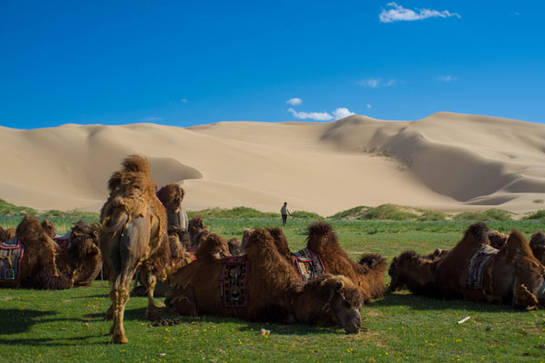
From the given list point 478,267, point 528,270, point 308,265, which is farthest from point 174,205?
point 528,270

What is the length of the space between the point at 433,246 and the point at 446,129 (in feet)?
373

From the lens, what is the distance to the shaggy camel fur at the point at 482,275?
802 cm

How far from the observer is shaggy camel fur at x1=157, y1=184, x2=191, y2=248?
9.31 meters

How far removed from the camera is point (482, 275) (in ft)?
27.7

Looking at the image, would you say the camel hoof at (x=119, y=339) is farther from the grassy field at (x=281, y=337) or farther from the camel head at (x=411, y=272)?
the camel head at (x=411, y=272)

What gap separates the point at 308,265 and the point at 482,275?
3167mm

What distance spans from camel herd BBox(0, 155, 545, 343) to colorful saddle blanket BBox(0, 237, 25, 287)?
2cm

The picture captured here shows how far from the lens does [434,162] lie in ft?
315

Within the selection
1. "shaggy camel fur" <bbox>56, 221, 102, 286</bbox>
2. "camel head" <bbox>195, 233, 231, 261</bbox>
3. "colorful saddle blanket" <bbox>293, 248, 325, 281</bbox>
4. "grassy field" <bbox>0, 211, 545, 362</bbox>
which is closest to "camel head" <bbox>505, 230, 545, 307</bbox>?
"grassy field" <bbox>0, 211, 545, 362</bbox>

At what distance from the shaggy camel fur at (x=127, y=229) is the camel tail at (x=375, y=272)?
348 centimetres

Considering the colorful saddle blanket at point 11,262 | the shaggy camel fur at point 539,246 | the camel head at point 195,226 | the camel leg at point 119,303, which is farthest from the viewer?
the camel head at point 195,226

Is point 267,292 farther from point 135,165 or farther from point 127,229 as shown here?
point 135,165

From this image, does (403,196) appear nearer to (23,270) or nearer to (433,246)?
(433,246)

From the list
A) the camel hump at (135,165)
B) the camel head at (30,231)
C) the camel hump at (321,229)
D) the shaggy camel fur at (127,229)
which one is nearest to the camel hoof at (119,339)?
the shaggy camel fur at (127,229)
